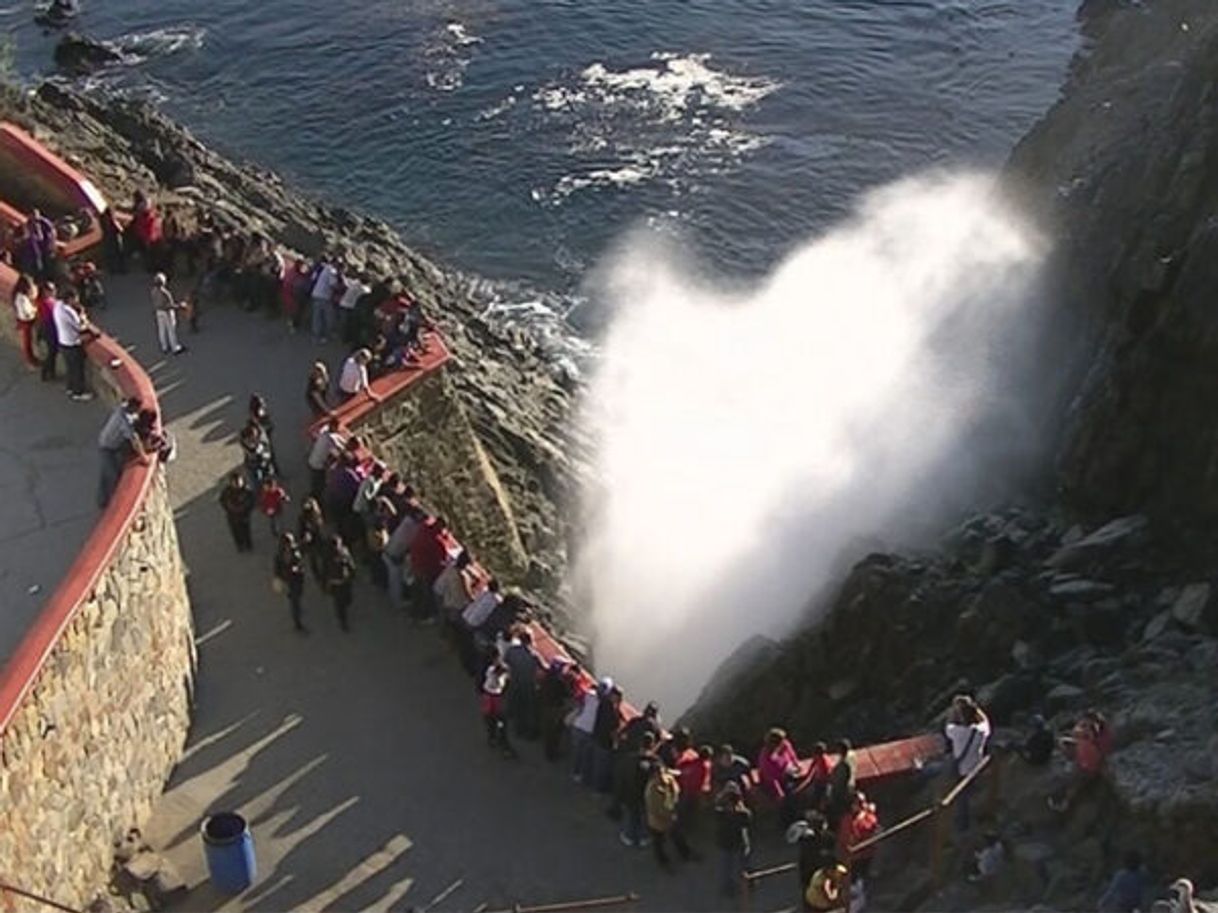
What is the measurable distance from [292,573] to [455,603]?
1.79 meters

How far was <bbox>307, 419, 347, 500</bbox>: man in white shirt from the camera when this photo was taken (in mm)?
20688

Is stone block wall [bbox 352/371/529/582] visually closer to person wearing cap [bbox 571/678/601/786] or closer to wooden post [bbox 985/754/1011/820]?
person wearing cap [bbox 571/678/601/786]

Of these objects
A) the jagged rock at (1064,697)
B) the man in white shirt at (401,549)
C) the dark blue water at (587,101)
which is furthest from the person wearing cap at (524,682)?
the dark blue water at (587,101)

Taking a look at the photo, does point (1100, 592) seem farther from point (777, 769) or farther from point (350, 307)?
point (350, 307)

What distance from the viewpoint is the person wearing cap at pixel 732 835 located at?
16.1 meters

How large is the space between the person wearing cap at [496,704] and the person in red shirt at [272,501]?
3632 mm

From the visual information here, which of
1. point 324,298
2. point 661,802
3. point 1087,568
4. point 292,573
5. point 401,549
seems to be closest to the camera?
point 661,802

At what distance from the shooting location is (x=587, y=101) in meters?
46.1

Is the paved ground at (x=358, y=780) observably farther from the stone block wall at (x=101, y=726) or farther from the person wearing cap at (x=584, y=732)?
the stone block wall at (x=101, y=726)

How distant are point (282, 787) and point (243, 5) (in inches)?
1570

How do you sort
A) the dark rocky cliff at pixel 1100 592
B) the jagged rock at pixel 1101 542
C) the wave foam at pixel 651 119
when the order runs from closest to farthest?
the dark rocky cliff at pixel 1100 592, the jagged rock at pixel 1101 542, the wave foam at pixel 651 119

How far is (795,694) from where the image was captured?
75.8ft

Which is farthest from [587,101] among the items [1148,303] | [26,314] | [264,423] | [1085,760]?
[1085,760]

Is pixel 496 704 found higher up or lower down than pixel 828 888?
higher up
